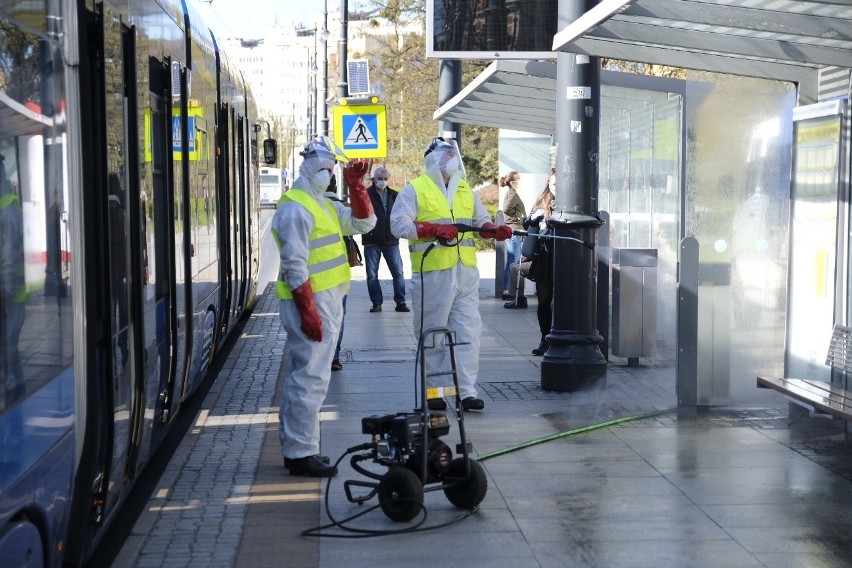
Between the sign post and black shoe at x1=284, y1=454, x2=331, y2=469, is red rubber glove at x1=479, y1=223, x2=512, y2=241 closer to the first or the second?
black shoe at x1=284, y1=454, x2=331, y2=469

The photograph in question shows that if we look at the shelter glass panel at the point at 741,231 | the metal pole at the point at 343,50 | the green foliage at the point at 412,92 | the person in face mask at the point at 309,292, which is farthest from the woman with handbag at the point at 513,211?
the green foliage at the point at 412,92

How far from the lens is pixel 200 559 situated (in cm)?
572

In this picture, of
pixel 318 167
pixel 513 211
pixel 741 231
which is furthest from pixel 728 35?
pixel 513 211

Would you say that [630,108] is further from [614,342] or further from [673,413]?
[673,413]

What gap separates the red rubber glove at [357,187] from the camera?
7.13 m

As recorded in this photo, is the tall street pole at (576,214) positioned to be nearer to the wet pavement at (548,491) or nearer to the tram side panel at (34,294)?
the wet pavement at (548,491)

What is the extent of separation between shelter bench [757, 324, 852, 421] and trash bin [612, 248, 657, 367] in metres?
3.34

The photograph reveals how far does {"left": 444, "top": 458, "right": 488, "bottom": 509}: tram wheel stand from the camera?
6324 millimetres

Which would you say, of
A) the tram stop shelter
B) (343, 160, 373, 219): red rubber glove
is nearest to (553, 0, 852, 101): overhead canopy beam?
the tram stop shelter

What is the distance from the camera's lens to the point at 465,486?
6379mm

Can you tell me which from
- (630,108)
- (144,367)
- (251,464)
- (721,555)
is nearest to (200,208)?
(251,464)

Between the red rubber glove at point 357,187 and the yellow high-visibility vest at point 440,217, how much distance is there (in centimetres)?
140

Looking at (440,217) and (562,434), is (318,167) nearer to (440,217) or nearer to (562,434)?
(440,217)

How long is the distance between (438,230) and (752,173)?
2.71 metres
